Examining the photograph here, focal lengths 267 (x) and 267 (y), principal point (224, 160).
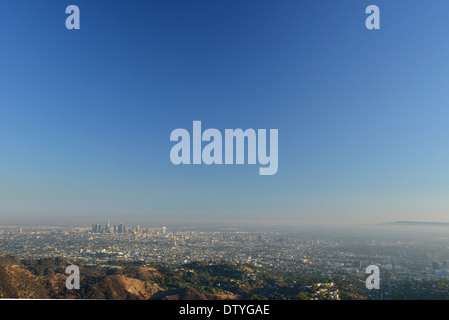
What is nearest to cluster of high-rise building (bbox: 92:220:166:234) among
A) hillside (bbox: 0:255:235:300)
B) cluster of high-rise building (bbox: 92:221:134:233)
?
cluster of high-rise building (bbox: 92:221:134:233)

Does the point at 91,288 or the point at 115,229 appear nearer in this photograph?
the point at 91,288

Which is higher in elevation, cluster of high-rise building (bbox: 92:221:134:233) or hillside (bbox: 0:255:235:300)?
hillside (bbox: 0:255:235:300)

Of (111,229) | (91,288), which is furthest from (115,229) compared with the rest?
(91,288)

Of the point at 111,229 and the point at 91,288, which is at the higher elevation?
the point at 91,288

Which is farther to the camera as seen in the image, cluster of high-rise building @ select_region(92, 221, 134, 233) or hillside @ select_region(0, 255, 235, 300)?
cluster of high-rise building @ select_region(92, 221, 134, 233)

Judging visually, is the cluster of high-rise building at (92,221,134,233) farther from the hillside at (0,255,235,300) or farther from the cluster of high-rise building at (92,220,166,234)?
the hillside at (0,255,235,300)

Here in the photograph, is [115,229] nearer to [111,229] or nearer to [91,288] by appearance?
[111,229]

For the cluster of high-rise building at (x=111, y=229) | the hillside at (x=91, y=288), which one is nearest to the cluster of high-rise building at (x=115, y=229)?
the cluster of high-rise building at (x=111, y=229)
